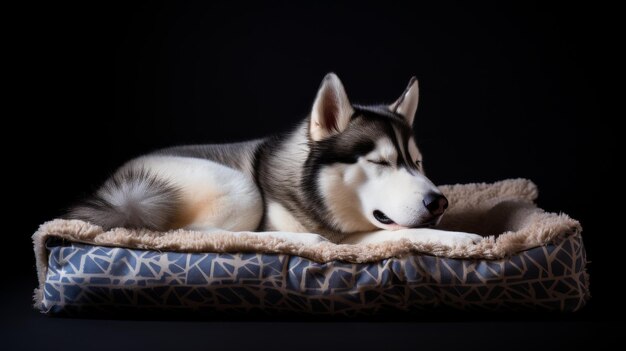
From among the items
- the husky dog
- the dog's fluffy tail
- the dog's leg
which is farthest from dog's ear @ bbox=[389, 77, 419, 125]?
the dog's fluffy tail

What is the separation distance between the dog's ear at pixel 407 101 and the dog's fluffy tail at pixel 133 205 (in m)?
1.06

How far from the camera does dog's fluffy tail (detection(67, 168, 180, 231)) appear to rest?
2676 millimetres

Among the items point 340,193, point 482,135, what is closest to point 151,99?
point 340,193

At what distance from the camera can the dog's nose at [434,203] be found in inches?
103

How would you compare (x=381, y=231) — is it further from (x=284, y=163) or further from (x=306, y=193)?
(x=284, y=163)

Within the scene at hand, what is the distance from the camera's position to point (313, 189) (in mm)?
2891

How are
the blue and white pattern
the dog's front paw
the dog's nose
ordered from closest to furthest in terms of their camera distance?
1. the blue and white pattern
2. the dog's front paw
3. the dog's nose

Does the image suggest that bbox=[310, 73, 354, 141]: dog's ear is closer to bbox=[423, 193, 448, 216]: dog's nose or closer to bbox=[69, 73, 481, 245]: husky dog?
bbox=[69, 73, 481, 245]: husky dog

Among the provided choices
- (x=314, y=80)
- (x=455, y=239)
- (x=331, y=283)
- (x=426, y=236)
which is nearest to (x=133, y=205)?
(x=331, y=283)

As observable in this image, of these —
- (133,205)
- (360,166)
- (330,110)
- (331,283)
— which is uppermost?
(330,110)

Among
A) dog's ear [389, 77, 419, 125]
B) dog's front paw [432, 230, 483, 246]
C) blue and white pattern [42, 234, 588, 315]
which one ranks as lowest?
blue and white pattern [42, 234, 588, 315]

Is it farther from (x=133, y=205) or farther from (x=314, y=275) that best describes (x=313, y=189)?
(x=133, y=205)

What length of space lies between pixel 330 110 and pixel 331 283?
0.85 meters

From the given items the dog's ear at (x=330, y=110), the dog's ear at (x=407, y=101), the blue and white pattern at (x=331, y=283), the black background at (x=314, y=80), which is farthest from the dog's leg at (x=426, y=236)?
the black background at (x=314, y=80)
